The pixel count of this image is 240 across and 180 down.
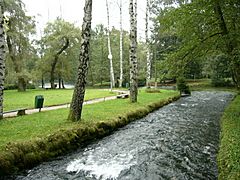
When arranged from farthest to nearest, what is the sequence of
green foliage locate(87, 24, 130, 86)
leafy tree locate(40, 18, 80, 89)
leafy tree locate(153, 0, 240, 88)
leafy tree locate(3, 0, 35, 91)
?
green foliage locate(87, 24, 130, 86)
leafy tree locate(40, 18, 80, 89)
leafy tree locate(3, 0, 35, 91)
leafy tree locate(153, 0, 240, 88)

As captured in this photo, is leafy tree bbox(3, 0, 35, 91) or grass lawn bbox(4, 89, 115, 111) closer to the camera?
grass lawn bbox(4, 89, 115, 111)

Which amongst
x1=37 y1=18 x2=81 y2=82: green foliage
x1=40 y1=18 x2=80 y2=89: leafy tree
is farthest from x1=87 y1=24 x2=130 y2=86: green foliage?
x1=40 y1=18 x2=80 y2=89: leafy tree

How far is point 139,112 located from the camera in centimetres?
1465

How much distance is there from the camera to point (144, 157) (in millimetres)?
7434

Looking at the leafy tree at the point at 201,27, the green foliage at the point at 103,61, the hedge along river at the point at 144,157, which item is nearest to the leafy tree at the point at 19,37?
the green foliage at the point at 103,61

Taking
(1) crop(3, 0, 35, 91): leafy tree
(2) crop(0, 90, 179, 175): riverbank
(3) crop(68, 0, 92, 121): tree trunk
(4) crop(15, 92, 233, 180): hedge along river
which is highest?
(1) crop(3, 0, 35, 91): leafy tree

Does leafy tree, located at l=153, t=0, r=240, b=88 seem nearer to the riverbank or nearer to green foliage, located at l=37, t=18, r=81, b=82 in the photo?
the riverbank

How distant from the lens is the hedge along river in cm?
629

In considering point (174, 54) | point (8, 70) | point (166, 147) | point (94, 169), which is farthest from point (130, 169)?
point (8, 70)

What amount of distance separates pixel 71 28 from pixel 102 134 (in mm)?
34519

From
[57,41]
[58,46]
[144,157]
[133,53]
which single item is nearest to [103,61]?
[58,46]

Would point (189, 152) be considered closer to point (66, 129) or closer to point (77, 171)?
point (77, 171)

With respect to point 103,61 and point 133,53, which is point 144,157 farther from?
point 103,61

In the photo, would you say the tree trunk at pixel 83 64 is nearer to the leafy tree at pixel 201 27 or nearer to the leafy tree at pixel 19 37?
the leafy tree at pixel 201 27
